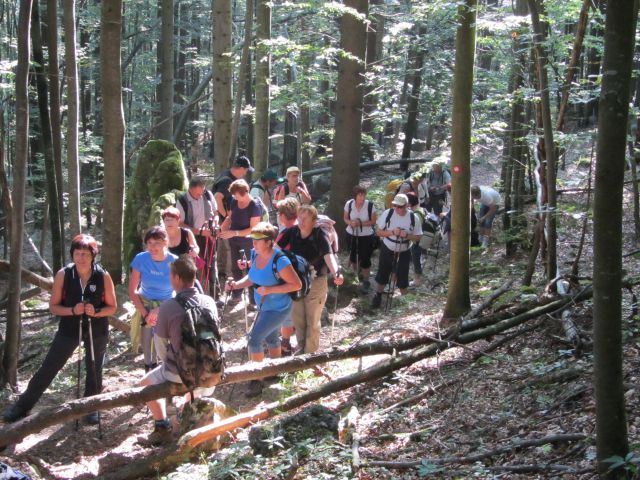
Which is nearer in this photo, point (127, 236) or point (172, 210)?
point (172, 210)

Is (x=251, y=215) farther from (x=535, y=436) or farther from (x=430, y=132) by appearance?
(x=430, y=132)

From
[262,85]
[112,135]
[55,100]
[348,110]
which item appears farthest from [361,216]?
[55,100]

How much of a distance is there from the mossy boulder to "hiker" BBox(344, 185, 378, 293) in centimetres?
305

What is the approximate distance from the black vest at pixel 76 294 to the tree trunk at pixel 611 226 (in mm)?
4917

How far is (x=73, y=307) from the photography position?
21.1 ft

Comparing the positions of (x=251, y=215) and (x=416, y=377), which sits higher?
(x=251, y=215)

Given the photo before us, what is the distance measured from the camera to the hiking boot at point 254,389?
7.47 meters

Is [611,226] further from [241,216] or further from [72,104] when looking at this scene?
[72,104]

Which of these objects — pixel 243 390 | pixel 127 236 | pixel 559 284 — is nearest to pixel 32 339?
pixel 127 236

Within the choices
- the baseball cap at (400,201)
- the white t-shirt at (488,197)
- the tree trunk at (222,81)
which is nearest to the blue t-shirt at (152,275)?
the baseball cap at (400,201)

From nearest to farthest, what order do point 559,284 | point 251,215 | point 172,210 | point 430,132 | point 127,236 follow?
1. point 559,284
2. point 172,210
3. point 251,215
4. point 127,236
5. point 430,132

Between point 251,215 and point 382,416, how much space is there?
4778mm

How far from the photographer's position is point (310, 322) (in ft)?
25.0

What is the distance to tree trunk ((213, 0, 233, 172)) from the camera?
41.8 feet
